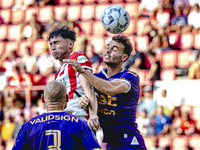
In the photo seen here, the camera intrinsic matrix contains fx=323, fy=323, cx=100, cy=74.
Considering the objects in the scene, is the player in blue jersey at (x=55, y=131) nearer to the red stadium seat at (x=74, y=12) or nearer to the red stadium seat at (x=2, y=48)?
the red stadium seat at (x=2, y=48)

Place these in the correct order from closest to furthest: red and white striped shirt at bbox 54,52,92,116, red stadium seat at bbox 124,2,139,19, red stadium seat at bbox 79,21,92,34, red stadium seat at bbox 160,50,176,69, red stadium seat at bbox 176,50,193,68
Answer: red and white striped shirt at bbox 54,52,92,116 < red stadium seat at bbox 176,50,193,68 < red stadium seat at bbox 160,50,176,69 < red stadium seat at bbox 79,21,92,34 < red stadium seat at bbox 124,2,139,19

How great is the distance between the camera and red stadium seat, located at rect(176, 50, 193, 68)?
10.6 meters

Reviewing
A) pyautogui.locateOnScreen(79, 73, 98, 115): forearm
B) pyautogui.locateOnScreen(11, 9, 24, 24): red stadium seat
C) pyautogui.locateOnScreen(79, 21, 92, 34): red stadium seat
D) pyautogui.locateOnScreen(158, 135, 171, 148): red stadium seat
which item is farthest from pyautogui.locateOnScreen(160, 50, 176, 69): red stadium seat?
pyautogui.locateOnScreen(79, 73, 98, 115): forearm

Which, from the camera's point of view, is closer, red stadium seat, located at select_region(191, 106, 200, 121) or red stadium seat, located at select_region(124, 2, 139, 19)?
red stadium seat, located at select_region(191, 106, 200, 121)

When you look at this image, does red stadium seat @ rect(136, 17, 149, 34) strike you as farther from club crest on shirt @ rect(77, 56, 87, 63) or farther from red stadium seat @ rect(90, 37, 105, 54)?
club crest on shirt @ rect(77, 56, 87, 63)

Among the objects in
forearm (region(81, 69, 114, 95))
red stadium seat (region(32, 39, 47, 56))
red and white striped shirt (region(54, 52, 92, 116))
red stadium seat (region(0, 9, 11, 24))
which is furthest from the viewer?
red stadium seat (region(0, 9, 11, 24))

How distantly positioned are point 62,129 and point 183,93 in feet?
24.3

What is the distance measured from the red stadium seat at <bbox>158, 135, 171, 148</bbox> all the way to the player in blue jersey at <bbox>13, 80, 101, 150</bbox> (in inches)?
235

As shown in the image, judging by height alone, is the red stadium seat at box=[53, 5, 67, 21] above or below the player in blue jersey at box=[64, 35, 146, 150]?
above

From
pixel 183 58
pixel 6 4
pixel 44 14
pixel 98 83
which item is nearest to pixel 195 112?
pixel 183 58

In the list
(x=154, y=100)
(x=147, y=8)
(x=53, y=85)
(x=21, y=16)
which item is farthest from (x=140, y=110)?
(x=21, y=16)

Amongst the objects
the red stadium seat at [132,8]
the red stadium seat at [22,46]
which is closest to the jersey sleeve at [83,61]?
the red stadium seat at [22,46]

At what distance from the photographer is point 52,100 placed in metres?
3.00

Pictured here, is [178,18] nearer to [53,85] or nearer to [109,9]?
[109,9]
